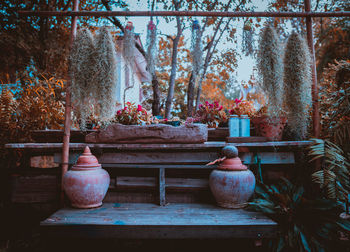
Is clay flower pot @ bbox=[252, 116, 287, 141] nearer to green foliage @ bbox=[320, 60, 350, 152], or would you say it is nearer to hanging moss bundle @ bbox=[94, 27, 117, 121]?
green foliage @ bbox=[320, 60, 350, 152]

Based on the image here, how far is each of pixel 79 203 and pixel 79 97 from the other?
113 cm

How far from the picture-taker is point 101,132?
257 centimetres

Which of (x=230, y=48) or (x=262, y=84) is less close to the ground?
(x=230, y=48)

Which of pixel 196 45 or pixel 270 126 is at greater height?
pixel 196 45

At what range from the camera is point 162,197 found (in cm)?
258

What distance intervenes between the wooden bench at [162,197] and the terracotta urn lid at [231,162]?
0.17 meters

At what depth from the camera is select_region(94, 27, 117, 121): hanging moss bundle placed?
236 centimetres

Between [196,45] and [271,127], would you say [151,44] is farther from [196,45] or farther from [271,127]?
[271,127]

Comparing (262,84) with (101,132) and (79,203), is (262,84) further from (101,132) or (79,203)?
(79,203)

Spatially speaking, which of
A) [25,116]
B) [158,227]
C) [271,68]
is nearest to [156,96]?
[25,116]

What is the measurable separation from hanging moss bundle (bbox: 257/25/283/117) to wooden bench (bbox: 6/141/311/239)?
1.58ft

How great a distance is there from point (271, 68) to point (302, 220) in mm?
1613

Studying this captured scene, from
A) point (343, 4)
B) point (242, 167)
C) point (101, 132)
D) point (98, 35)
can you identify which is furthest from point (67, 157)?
point (343, 4)

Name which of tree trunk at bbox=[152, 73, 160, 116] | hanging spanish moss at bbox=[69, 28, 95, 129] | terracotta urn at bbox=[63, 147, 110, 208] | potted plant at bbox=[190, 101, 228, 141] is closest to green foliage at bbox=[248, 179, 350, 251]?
potted plant at bbox=[190, 101, 228, 141]
